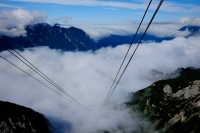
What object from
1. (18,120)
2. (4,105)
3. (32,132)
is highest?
(4,105)

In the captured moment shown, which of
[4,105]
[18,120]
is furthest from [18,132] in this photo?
[4,105]

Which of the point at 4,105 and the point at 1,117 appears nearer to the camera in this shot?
the point at 1,117

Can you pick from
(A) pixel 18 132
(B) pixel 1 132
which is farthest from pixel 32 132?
(B) pixel 1 132

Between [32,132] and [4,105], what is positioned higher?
[4,105]

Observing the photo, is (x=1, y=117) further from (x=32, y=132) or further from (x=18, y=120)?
(x=32, y=132)

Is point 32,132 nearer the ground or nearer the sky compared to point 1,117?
nearer the ground

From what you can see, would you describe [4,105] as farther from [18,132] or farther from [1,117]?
[18,132]

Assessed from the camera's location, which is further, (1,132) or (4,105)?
(4,105)
